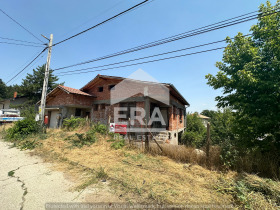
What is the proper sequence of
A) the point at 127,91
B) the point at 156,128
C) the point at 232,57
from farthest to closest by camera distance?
the point at 156,128
the point at 127,91
the point at 232,57

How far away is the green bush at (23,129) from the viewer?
28.2ft

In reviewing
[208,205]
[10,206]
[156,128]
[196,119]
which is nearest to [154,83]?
[156,128]

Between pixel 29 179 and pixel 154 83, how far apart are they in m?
8.18

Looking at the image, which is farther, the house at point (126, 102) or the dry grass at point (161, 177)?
the house at point (126, 102)

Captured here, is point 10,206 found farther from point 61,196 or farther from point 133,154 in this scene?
point 133,154

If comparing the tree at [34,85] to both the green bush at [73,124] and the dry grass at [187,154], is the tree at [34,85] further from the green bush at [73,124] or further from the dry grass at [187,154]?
the dry grass at [187,154]

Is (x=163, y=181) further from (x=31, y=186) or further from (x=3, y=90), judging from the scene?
(x=3, y=90)

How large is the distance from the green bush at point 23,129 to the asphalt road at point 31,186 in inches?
173

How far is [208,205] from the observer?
2598 millimetres

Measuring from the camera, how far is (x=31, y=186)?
3.33 m

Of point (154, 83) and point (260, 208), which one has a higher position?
point (154, 83)

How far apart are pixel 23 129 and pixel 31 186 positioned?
25.0 feet

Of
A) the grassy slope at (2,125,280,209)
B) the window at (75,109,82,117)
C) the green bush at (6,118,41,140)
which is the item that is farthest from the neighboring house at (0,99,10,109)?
the grassy slope at (2,125,280,209)

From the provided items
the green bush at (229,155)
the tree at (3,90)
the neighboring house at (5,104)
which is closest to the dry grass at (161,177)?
the green bush at (229,155)
